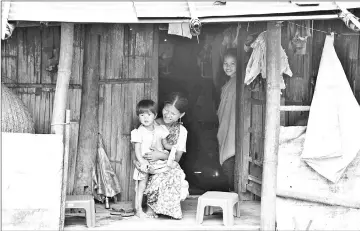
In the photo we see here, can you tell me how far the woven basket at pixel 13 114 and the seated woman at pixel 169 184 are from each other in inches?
66.6

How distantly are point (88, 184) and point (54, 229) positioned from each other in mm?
1535

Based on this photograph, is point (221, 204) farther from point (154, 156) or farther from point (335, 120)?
point (335, 120)

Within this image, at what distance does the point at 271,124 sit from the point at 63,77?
2.62 meters

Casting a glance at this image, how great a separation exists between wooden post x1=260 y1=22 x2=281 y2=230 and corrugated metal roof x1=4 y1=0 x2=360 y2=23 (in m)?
0.54

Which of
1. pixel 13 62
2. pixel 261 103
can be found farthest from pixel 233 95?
pixel 13 62

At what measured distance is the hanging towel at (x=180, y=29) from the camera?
26.0 ft

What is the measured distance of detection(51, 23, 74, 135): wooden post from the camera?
26.1ft

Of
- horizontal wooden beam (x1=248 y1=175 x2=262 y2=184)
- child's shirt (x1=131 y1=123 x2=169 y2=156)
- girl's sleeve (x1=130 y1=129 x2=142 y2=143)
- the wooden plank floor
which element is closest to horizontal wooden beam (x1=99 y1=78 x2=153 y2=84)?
child's shirt (x1=131 y1=123 x2=169 y2=156)

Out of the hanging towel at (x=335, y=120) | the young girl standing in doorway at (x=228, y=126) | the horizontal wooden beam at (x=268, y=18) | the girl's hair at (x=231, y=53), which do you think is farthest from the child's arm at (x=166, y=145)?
the horizontal wooden beam at (x=268, y=18)

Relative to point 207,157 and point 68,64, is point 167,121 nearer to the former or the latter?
point 68,64

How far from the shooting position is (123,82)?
9.45 m

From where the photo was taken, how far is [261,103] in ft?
31.0

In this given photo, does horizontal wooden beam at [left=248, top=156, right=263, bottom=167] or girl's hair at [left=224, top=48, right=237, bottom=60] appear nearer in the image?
horizontal wooden beam at [left=248, top=156, right=263, bottom=167]

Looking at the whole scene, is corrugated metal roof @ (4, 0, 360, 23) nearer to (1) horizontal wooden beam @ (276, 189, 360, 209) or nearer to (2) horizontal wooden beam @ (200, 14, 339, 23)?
(2) horizontal wooden beam @ (200, 14, 339, 23)
